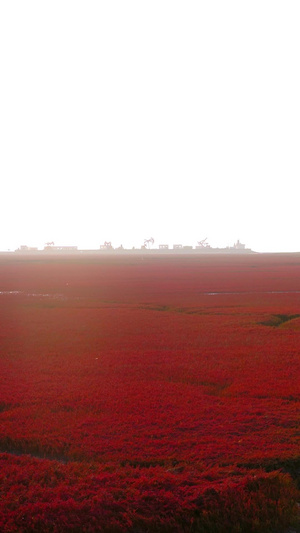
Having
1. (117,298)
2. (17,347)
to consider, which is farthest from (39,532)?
(117,298)

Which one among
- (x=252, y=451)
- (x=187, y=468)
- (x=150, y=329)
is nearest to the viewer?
(x=187, y=468)

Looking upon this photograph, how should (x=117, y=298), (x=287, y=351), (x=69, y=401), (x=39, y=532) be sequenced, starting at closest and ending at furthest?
(x=39, y=532)
(x=69, y=401)
(x=287, y=351)
(x=117, y=298)

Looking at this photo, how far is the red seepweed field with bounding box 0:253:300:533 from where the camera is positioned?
29.9ft

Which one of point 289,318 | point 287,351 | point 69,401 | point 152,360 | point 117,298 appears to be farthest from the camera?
point 117,298

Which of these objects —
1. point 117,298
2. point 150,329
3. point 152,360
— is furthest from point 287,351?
point 117,298

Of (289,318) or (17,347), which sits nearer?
(17,347)

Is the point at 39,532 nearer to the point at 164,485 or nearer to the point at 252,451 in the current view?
the point at 164,485

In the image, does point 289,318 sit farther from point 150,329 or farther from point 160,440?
point 160,440

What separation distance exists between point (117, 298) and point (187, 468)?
114 feet

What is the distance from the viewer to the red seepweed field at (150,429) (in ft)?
29.9

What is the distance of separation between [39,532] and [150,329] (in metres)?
18.7

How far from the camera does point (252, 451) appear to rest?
36.9 ft

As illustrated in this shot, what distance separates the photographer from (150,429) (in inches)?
496

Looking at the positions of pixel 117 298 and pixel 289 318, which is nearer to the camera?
pixel 289 318
